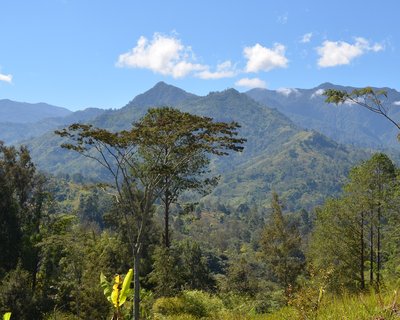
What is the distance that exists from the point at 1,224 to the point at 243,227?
168 metres

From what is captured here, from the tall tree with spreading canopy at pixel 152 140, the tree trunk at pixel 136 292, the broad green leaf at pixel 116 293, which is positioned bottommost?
the tree trunk at pixel 136 292

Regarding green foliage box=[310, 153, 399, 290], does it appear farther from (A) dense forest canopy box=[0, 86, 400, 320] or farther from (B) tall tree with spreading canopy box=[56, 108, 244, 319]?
(B) tall tree with spreading canopy box=[56, 108, 244, 319]

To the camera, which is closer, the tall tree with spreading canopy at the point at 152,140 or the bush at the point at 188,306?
the tall tree with spreading canopy at the point at 152,140

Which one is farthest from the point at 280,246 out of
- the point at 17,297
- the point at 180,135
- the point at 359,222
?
the point at 17,297

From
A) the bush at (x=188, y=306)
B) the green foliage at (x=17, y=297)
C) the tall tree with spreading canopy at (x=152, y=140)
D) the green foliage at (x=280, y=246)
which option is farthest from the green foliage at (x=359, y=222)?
the green foliage at (x=17, y=297)

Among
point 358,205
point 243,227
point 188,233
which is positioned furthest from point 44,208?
point 243,227

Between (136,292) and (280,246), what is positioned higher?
(136,292)

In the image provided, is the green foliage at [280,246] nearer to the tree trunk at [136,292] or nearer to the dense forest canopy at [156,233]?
the dense forest canopy at [156,233]

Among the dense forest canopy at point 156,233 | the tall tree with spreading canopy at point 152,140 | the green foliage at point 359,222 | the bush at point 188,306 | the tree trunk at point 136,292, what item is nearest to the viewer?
the tree trunk at point 136,292

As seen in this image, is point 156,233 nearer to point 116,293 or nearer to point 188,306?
point 188,306

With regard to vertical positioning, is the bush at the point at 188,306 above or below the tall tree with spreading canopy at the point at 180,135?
below

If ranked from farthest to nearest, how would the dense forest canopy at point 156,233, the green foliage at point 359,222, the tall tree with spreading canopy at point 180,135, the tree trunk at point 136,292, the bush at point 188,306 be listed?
1. the green foliage at point 359,222
2. the bush at point 188,306
3. the dense forest canopy at point 156,233
4. the tall tree with spreading canopy at point 180,135
5. the tree trunk at point 136,292

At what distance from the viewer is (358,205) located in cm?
3122

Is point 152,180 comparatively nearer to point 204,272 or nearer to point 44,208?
point 44,208
